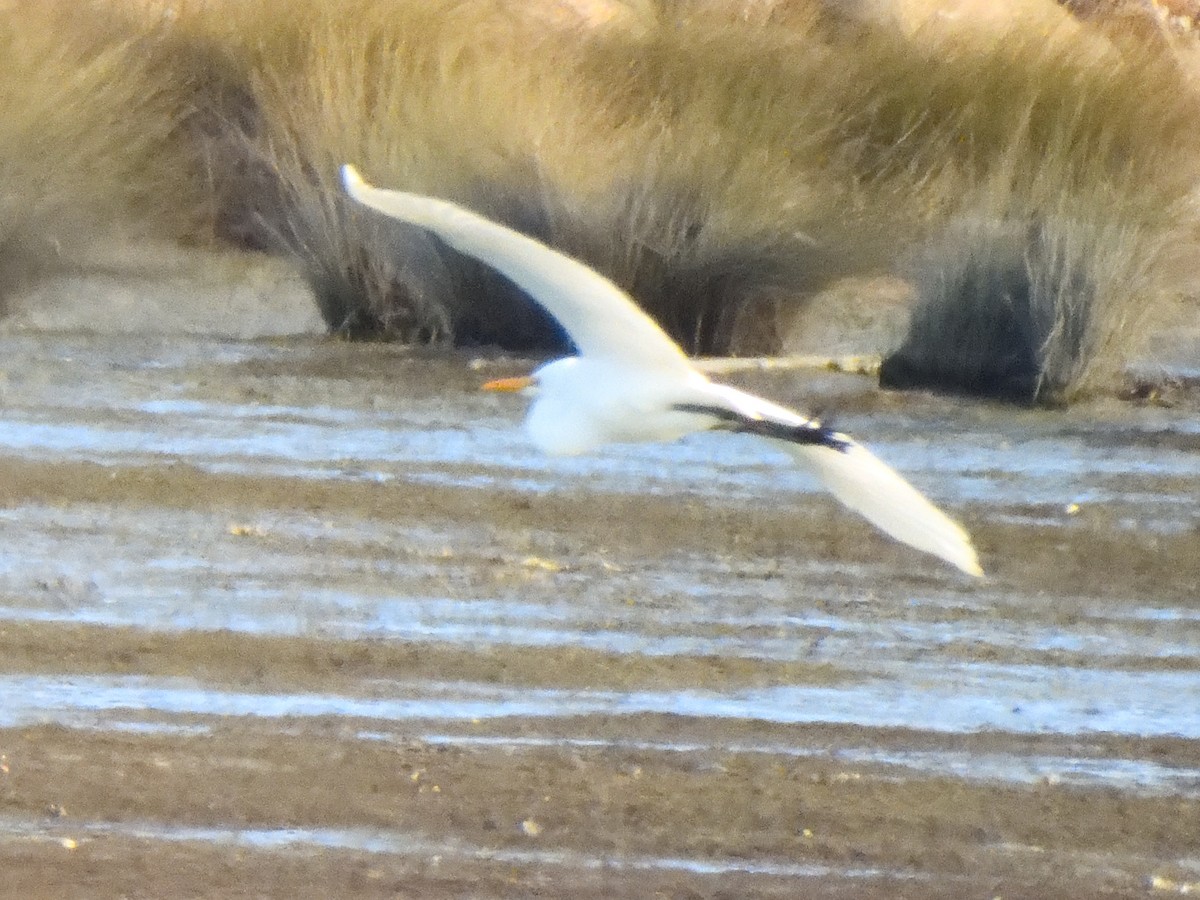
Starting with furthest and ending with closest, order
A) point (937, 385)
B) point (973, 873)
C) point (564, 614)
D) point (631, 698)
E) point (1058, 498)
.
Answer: point (937, 385) < point (1058, 498) < point (564, 614) < point (631, 698) < point (973, 873)

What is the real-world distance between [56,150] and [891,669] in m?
7.84

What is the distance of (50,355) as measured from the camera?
11469 mm

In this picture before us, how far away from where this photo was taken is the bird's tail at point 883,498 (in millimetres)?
4750

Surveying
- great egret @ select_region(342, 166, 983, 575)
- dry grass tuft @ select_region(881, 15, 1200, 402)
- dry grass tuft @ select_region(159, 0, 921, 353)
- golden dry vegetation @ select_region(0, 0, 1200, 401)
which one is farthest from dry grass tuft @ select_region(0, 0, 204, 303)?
great egret @ select_region(342, 166, 983, 575)

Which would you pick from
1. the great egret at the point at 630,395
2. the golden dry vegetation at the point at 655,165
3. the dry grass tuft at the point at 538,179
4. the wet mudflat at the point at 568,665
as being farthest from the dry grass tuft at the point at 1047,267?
the great egret at the point at 630,395

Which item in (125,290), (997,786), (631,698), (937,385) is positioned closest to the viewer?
(997,786)

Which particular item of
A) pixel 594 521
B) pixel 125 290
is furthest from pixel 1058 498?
pixel 125 290

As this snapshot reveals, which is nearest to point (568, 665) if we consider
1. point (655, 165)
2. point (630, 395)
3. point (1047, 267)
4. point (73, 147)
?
point (630, 395)

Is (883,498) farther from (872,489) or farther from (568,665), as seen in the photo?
(568,665)

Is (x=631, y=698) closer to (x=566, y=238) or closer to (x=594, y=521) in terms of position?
(x=594, y=521)

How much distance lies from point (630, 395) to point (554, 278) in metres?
0.43

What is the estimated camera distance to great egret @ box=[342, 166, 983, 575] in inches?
177

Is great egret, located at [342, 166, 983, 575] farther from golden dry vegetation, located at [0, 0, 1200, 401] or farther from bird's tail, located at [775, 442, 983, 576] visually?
golden dry vegetation, located at [0, 0, 1200, 401]

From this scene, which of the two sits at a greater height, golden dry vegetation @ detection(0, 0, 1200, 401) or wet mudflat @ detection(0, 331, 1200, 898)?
golden dry vegetation @ detection(0, 0, 1200, 401)
